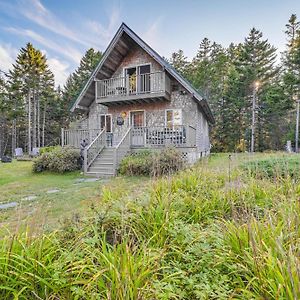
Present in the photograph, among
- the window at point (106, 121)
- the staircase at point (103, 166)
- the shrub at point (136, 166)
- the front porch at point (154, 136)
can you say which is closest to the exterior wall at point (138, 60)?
the window at point (106, 121)

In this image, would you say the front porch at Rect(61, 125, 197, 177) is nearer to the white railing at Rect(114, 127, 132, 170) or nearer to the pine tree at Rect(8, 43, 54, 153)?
the white railing at Rect(114, 127, 132, 170)

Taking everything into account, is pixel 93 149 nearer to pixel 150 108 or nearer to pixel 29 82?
pixel 150 108

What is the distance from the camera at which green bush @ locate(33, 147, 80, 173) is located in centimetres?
1097

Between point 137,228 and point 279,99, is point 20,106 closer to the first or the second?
point 279,99

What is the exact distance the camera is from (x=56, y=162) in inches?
432

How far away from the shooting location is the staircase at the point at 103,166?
1046 cm

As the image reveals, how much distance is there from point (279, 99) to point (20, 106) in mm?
31601

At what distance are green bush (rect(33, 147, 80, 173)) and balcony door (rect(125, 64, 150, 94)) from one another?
5239 mm

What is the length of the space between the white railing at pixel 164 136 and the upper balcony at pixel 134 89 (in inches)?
73.3

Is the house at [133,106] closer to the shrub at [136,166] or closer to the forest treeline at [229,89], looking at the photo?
the shrub at [136,166]

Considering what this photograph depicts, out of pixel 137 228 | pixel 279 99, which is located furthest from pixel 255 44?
pixel 137 228

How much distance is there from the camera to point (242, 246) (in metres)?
2.31

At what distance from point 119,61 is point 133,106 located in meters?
3.02

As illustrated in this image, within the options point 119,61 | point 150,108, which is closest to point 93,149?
point 150,108
